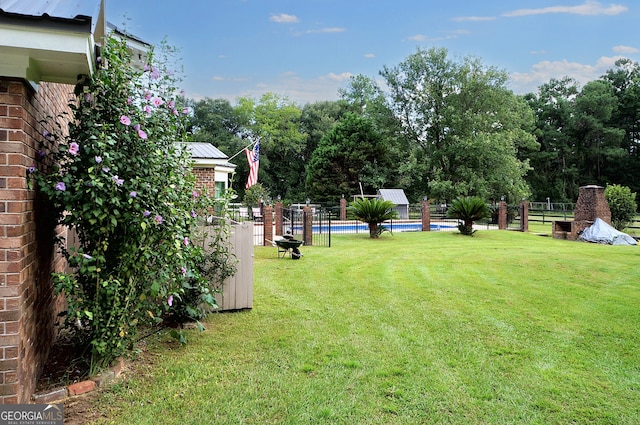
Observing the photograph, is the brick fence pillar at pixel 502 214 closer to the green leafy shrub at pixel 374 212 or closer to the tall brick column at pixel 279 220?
the green leafy shrub at pixel 374 212

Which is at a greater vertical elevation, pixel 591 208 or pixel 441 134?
pixel 441 134

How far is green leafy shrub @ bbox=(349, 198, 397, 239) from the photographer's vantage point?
15242mm

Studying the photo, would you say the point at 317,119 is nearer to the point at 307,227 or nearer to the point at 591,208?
the point at 591,208

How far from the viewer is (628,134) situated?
38969 mm

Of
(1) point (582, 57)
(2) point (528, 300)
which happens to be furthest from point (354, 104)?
(2) point (528, 300)

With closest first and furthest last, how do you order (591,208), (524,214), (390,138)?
(591,208)
(524,214)
(390,138)

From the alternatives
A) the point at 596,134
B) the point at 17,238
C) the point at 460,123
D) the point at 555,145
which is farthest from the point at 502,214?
the point at 596,134

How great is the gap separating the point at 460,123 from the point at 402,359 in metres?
27.3

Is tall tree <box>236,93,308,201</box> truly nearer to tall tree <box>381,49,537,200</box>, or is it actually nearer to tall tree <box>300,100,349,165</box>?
tall tree <box>300,100,349,165</box>

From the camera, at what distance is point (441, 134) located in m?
30.9

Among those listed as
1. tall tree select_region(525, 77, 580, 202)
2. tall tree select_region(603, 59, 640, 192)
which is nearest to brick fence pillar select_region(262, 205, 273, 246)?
tall tree select_region(525, 77, 580, 202)

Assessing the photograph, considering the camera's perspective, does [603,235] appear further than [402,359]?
Yes

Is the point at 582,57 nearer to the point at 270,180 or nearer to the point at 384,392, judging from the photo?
the point at 270,180

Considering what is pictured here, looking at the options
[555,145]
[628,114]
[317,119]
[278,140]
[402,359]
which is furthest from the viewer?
[317,119]
